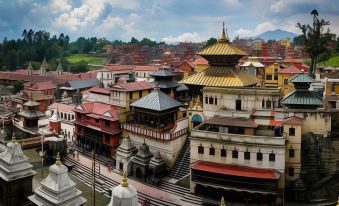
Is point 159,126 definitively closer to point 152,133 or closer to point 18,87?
point 152,133

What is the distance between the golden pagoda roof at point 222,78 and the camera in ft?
142

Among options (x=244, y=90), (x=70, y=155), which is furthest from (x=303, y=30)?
(x=70, y=155)

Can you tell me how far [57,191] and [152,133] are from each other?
843 inches

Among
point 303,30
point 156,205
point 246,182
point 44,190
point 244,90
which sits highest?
point 303,30

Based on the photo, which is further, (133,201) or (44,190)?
(44,190)

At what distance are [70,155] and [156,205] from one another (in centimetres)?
1825

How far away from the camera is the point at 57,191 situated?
19.2m

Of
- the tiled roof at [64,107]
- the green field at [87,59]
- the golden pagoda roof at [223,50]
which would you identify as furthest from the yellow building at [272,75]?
the green field at [87,59]

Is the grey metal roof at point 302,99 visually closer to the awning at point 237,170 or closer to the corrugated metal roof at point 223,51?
the awning at point 237,170

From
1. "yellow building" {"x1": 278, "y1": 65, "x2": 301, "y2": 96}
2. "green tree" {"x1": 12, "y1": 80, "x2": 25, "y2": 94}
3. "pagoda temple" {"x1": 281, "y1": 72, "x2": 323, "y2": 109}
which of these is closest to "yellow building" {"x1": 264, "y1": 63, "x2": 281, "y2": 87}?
"yellow building" {"x1": 278, "y1": 65, "x2": 301, "y2": 96}

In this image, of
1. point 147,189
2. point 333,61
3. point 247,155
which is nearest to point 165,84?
point 147,189

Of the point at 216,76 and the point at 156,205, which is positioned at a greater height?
the point at 216,76

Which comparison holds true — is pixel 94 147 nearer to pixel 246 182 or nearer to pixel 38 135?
pixel 38 135

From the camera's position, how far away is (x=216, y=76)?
45250mm
